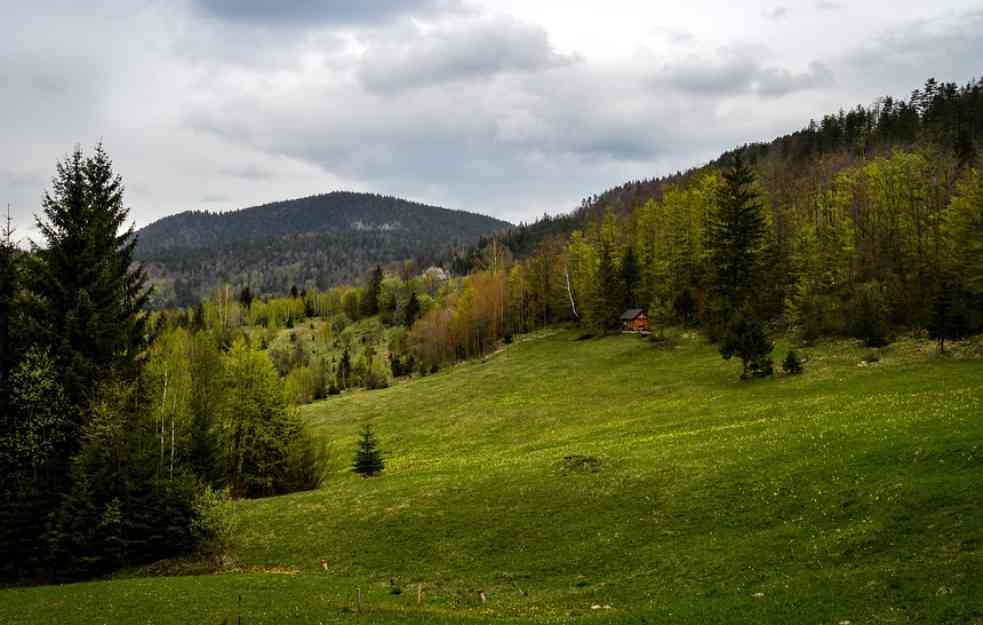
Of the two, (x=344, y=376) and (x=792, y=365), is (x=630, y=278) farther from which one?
(x=344, y=376)

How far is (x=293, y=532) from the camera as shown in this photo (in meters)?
42.2

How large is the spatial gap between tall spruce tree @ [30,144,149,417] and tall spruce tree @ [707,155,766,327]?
75.1 meters

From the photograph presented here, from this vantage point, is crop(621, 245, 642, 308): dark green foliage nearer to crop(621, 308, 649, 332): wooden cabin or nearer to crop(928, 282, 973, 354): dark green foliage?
crop(621, 308, 649, 332): wooden cabin

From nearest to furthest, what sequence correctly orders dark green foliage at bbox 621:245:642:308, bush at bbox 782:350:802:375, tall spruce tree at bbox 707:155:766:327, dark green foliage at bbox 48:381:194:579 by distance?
dark green foliage at bbox 48:381:194:579 → bush at bbox 782:350:802:375 → tall spruce tree at bbox 707:155:766:327 → dark green foliage at bbox 621:245:642:308

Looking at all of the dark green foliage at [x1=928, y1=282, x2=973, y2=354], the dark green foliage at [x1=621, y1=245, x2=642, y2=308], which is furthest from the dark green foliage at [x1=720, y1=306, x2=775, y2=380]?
the dark green foliage at [x1=621, y1=245, x2=642, y2=308]

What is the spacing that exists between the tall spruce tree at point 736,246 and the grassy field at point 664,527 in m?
32.7

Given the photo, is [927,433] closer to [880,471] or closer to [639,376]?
[880,471]

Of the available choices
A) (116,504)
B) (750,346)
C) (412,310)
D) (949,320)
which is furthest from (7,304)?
(412,310)

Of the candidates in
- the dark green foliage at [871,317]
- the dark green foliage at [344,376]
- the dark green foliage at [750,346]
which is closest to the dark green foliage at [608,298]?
the dark green foliage at [871,317]

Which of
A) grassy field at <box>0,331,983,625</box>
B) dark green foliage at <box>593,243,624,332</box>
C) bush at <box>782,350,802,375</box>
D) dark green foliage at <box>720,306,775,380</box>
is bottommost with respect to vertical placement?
grassy field at <box>0,331,983,625</box>

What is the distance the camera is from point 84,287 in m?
43.3

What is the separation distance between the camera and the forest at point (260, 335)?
133 ft

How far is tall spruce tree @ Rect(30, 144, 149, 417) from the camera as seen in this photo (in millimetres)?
42281

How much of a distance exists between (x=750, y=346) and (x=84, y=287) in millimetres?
61040
